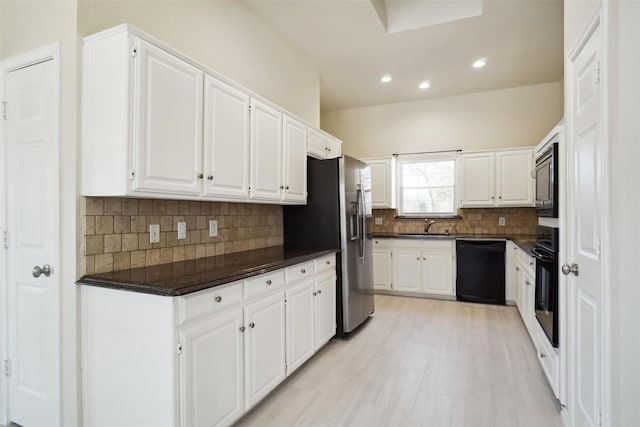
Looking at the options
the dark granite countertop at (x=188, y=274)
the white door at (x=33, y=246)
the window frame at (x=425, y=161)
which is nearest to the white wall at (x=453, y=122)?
the window frame at (x=425, y=161)

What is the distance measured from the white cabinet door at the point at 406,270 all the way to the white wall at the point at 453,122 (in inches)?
68.7

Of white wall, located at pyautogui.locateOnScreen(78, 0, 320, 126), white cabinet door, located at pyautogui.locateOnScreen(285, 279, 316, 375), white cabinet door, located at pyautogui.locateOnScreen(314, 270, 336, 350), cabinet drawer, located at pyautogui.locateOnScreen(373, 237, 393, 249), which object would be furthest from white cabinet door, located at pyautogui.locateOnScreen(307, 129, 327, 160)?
cabinet drawer, located at pyautogui.locateOnScreen(373, 237, 393, 249)

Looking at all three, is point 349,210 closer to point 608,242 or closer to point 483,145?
point 608,242

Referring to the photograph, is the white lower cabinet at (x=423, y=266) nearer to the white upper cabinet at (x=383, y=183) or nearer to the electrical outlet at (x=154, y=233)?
the white upper cabinet at (x=383, y=183)

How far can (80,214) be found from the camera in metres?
1.78

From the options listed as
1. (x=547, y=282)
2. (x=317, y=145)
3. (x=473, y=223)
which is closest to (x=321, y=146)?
(x=317, y=145)

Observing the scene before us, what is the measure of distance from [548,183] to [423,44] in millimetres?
2127

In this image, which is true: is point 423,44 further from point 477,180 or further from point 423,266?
point 423,266

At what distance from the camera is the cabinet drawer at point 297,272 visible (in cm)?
248

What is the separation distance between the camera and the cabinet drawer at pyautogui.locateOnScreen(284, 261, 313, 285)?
8.15ft

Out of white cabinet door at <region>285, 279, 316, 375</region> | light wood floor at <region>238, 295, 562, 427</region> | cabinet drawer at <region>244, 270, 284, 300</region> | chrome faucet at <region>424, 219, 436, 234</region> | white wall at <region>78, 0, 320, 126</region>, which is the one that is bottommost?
light wood floor at <region>238, 295, 562, 427</region>

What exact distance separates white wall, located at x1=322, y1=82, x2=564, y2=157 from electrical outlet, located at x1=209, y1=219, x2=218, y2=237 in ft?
12.4

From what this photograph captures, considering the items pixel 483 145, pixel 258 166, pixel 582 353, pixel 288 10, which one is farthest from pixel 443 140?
pixel 582 353

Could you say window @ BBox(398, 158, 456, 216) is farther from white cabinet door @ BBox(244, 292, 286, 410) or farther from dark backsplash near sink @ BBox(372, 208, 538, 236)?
white cabinet door @ BBox(244, 292, 286, 410)
